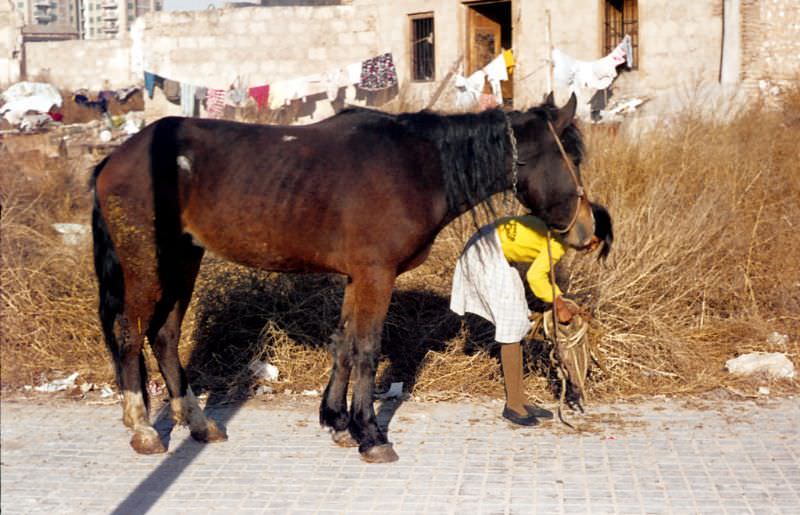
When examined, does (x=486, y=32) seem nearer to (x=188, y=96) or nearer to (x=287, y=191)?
(x=188, y=96)

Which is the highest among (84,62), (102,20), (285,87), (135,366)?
(102,20)

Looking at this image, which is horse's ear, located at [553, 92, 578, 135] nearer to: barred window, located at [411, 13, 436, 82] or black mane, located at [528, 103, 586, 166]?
black mane, located at [528, 103, 586, 166]

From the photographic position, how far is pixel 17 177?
33.7ft

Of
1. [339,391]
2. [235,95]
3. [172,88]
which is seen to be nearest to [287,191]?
[339,391]

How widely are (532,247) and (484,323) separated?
1587 millimetres

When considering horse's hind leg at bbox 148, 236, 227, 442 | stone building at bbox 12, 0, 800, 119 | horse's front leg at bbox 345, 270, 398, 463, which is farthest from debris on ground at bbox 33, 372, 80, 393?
stone building at bbox 12, 0, 800, 119

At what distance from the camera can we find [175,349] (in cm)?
636

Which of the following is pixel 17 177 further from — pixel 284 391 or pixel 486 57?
pixel 486 57

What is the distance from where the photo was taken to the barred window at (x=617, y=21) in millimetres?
18391

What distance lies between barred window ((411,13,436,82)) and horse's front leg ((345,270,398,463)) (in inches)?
605

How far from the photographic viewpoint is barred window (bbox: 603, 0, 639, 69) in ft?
60.3

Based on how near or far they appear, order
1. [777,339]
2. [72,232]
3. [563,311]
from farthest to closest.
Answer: [72,232]
[777,339]
[563,311]

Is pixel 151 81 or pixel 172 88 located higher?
pixel 151 81

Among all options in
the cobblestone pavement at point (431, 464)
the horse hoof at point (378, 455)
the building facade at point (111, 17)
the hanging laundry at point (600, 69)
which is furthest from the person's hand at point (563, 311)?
the building facade at point (111, 17)
